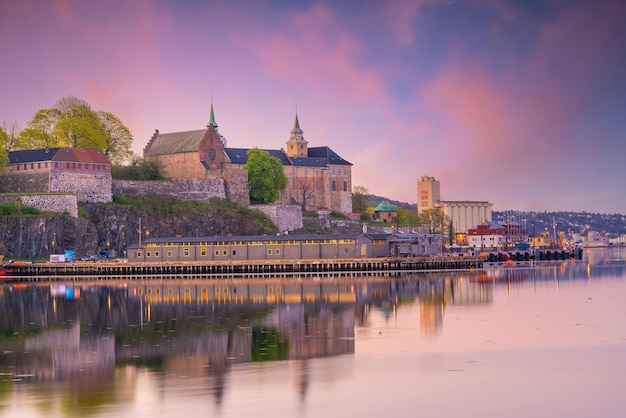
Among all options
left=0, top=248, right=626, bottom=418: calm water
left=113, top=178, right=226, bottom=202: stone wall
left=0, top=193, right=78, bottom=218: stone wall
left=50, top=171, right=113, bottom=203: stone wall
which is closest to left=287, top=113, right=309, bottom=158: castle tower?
left=113, top=178, right=226, bottom=202: stone wall

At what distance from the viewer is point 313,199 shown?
425 feet

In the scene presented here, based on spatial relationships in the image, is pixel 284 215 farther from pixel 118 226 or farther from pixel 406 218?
pixel 406 218

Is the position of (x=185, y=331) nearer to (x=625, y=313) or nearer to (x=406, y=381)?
(x=406, y=381)

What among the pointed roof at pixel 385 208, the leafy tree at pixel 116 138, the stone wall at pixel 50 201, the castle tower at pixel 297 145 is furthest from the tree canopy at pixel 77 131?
the pointed roof at pixel 385 208

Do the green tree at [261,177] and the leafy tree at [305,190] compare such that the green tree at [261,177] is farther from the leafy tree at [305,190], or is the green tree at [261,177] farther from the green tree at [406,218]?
the green tree at [406,218]

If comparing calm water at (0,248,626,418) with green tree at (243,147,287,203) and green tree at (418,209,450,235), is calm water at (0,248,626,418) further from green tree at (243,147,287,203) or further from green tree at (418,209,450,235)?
green tree at (418,209,450,235)

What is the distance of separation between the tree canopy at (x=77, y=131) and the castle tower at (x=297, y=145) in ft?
96.3

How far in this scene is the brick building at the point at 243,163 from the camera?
11462 centimetres

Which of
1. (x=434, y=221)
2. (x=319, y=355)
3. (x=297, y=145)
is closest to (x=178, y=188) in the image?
(x=297, y=145)

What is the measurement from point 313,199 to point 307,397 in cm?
10253

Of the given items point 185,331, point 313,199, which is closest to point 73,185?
point 313,199

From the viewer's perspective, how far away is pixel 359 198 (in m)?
150

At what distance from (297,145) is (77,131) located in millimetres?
38375

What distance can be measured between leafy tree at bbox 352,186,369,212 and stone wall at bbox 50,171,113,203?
170ft
